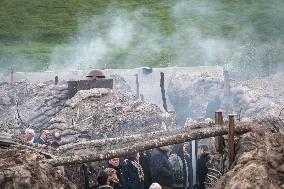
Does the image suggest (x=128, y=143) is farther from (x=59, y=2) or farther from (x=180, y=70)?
(x=59, y=2)

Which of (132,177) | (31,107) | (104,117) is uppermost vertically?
(31,107)

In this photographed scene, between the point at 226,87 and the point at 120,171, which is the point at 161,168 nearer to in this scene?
the point at 120,171

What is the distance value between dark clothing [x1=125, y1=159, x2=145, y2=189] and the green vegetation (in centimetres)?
2232

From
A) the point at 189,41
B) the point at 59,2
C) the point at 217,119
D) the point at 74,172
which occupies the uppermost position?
the point at 59,2

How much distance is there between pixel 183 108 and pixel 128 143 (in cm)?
1360

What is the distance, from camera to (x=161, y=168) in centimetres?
922

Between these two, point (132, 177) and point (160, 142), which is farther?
point (132, 177)

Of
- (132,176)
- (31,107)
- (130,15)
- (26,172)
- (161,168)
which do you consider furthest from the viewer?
(130,15)

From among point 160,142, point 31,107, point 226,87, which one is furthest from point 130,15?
point 160,142

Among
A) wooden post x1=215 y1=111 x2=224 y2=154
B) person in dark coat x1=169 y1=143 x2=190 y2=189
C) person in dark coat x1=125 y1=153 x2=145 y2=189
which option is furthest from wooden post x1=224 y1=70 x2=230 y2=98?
wooden post x1=215 y1=111 x2=224 y2=154

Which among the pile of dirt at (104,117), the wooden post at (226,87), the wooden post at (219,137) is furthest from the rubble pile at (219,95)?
the wooden post at (219,137)

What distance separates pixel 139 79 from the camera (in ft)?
74.9

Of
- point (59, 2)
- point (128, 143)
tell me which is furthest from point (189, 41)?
point (128, 143)

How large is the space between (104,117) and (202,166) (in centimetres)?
603
